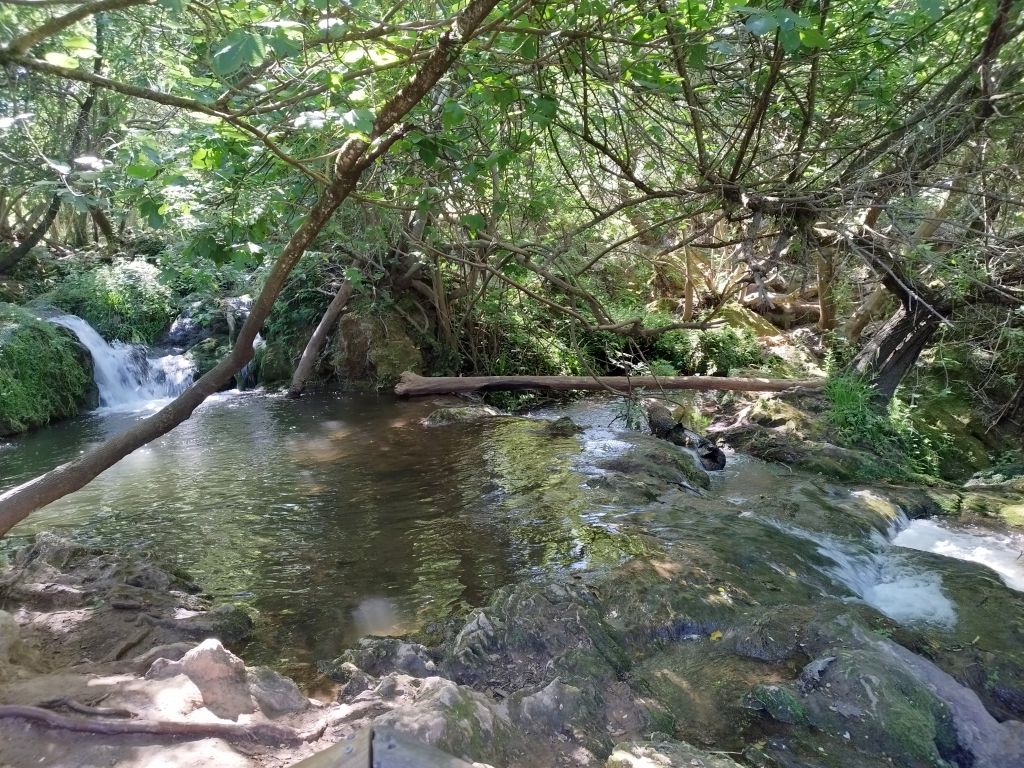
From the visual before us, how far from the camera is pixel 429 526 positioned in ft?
19.0

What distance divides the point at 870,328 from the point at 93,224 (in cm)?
2003

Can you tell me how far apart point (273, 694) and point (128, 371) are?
1117 cm

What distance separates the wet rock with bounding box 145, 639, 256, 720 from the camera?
8.84 feet

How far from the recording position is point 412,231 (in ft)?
33.2

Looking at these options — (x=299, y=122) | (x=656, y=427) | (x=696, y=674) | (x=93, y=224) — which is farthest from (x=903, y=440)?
(x=93, y=224)

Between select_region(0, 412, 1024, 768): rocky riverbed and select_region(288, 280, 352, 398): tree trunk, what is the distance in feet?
23.0

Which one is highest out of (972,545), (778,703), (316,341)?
(316,341)

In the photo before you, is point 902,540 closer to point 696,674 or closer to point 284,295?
point 696,674

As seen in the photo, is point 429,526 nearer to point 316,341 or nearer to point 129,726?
point 129,726

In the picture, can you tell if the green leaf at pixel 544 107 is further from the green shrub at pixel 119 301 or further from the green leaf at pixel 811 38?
the green shrub at pixel 119 301

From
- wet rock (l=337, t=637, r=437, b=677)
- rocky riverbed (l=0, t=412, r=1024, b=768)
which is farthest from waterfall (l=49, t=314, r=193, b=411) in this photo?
wet rock (l=337, t=637, r=437, b=677)

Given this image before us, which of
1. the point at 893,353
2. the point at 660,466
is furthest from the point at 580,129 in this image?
the point at 893,353

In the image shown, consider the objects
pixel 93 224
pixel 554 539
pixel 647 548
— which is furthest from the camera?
pixel 93 224

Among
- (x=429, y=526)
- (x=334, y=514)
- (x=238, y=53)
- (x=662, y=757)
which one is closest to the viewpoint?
(x=238, y=53)
